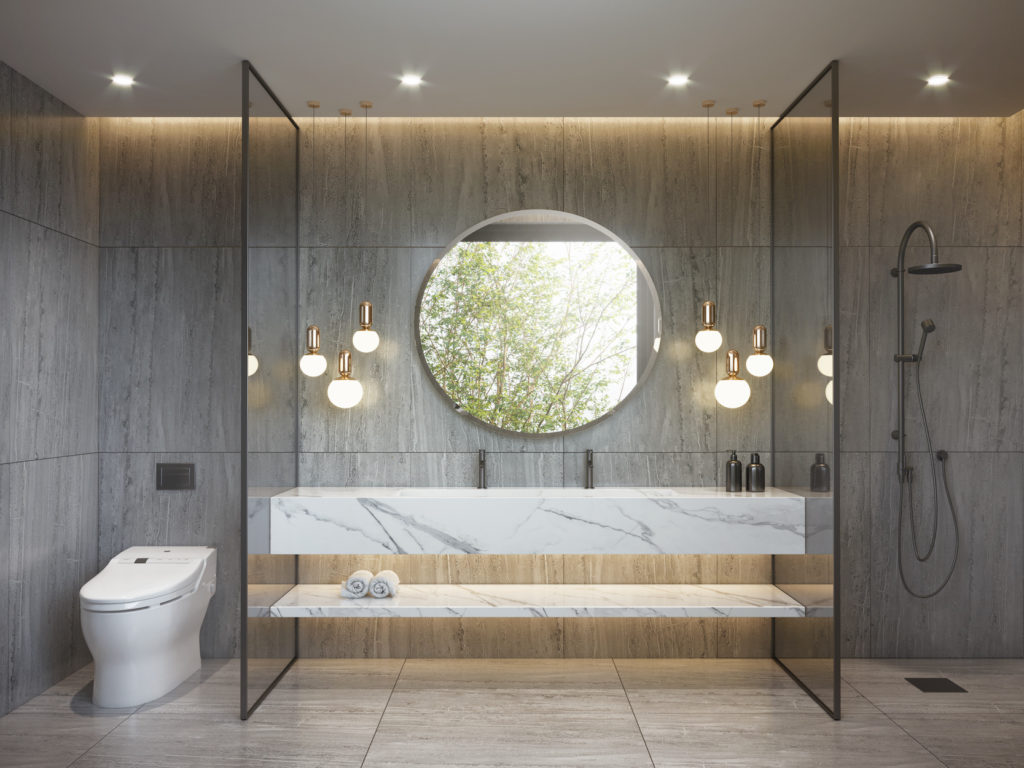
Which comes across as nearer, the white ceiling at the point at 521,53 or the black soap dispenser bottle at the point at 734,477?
the white ceiling at the point at 521,53

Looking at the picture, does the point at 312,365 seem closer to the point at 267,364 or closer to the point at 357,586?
the point at 267,364

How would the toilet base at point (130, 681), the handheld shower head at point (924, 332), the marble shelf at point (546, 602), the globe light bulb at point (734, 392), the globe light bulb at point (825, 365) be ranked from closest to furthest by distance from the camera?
the globe light bulb at point (825, 365)
the toilet base at point (130, 681)
the marble shelf at point (546, 602)
the globe light bulb at point (734, 392)
the handheld shower head at point (924, 332)

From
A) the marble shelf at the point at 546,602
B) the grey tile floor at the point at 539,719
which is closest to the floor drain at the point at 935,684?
the grey tile floor at the point at 539,719

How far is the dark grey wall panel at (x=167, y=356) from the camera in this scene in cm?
366

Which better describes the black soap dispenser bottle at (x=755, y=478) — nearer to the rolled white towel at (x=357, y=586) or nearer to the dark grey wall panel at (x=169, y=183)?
the rolled white towel at (x=357, y=586)

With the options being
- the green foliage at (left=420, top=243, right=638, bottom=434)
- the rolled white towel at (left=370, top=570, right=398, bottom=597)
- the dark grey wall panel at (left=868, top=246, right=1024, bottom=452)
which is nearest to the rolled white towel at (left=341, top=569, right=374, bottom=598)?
the rolled white towel at (left=370, top=570, right=398, bottom=597)

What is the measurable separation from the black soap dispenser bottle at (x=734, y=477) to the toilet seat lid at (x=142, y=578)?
2.34 metres

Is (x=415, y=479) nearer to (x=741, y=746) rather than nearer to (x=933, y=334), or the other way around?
(x=741, y=746)

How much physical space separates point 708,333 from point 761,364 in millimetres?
276

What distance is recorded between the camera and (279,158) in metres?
3.32

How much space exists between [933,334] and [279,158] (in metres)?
3.12

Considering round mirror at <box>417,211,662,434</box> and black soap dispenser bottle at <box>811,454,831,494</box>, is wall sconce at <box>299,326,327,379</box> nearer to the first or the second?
round mirror at <box>417,211,662,434</box>

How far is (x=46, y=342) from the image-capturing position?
327 centimetres

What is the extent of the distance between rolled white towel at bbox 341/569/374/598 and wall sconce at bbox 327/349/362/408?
759 mm
